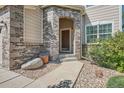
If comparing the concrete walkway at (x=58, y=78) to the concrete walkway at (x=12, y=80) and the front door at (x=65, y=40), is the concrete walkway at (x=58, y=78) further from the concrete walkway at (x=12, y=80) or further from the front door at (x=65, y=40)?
the front door at (x=65, y=40)

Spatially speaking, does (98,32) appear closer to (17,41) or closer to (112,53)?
(112,53)

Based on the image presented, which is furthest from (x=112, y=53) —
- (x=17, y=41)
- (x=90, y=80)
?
(x=17, y=41)

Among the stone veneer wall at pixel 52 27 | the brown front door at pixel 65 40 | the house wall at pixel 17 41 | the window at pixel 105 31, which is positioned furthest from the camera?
the brown front door at pixel 65 40

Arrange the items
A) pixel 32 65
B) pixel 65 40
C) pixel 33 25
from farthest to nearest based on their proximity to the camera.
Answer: pixel 65 40 → pixel 33 25 → pixel 32 65

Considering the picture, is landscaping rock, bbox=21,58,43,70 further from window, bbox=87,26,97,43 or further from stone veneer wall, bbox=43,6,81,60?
window, bbox=87,26,97,43

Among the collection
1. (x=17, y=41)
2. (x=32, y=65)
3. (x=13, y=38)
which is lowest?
(x=32, y=65)

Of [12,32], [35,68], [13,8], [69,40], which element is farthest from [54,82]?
[69,40]

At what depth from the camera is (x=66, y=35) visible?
11992mm

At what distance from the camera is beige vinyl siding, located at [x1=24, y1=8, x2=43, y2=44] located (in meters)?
7.86

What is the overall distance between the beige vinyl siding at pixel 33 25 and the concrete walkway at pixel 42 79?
222 centimetres

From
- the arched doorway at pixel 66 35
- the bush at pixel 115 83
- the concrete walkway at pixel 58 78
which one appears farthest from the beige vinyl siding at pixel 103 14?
the bush at pixel 115 83

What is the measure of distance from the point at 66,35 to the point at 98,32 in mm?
2820

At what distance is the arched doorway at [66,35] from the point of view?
11.3m
